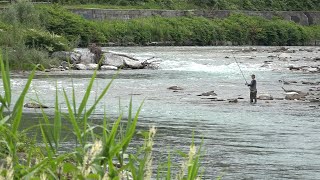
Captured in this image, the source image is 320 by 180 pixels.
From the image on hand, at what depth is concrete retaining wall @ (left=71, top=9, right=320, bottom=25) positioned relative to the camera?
2810 inches

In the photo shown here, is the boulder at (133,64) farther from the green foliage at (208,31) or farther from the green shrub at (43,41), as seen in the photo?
the green foliage at (208,31)

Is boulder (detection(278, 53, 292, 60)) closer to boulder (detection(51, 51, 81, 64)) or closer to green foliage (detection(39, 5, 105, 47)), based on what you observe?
boulder (detection(51, 51, 81, 64))

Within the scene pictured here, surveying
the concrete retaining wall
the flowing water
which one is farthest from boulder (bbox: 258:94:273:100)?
the concrete retaining wall

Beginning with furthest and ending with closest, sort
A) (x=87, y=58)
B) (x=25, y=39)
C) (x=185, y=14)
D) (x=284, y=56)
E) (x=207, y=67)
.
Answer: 1. (x=185, y=14)
2. (x=284, y=56)
3. (x=87, y=58)
4. (x=25, y=39)
5. (x=207, y=67)

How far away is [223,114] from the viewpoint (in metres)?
26.5

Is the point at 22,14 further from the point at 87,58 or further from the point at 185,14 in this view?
the point at 185,14

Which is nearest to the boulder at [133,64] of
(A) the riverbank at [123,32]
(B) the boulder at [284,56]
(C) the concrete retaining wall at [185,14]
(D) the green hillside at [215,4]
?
(A) the riverbank at [123,32]

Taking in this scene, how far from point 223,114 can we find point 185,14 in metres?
53.9

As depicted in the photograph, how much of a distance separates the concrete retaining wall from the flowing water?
2343cm

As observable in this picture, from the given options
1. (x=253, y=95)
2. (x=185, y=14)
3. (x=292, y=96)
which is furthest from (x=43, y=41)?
(x=185, y=14)

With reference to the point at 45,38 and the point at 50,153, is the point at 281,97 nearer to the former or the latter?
the point at 45,38

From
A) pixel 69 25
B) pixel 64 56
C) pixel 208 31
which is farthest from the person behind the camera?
pixel 208 31

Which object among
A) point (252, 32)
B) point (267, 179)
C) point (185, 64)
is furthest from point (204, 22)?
A: point (267, 179)

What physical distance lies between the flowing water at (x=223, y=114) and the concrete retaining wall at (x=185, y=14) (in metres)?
23.4
